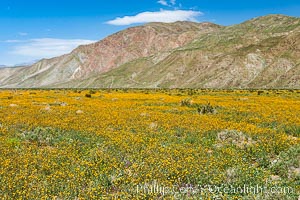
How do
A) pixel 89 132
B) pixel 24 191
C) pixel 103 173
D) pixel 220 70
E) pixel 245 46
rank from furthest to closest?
pixel 245 46 < pixel 220 70 < pixel 89 132 < pixel 103 173 < pixel 24 191

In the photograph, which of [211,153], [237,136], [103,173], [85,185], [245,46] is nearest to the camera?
[85,185]

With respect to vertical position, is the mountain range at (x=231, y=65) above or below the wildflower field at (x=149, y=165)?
above

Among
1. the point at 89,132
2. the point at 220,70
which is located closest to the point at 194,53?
the point at 220,70

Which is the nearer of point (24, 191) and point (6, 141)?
point (24, 191)

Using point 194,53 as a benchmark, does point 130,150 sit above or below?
below

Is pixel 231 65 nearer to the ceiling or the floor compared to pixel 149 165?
nearer to the ceiling

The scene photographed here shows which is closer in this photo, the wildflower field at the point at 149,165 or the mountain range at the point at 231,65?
the wildflower field at the point at 149,165

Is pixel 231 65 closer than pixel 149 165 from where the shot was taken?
No

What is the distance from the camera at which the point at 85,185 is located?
28.8 ft

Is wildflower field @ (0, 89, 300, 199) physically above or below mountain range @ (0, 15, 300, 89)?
below

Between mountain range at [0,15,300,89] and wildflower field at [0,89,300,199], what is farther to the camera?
mountain range at [0,15,300,89]

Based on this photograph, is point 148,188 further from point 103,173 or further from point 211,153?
point 211,153

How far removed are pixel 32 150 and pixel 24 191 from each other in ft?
15.6

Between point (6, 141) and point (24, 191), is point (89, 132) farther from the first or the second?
point (24, 191)
